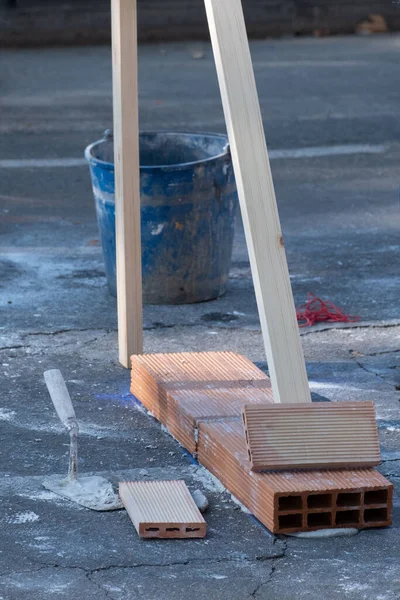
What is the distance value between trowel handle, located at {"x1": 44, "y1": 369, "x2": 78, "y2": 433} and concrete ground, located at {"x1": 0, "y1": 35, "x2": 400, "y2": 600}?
0.88ft

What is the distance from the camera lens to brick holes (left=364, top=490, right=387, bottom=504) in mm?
3764

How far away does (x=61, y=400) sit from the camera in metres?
4.27

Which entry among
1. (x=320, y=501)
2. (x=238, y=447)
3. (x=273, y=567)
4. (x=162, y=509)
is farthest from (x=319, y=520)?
(x=162, y=509)

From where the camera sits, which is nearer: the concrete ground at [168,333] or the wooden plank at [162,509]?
the concrete ground at [168,333]

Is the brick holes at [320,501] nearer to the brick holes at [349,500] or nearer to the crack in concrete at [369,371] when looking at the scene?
the brick holes at [349,500]

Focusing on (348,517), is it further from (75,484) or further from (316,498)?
(75,484)

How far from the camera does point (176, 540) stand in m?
3.71

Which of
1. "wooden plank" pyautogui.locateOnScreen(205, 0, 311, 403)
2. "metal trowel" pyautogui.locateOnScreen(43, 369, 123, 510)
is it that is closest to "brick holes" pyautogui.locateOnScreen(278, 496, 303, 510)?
"wooden plank" pyautogui.locateOnScreen(205, 0, 311, 403)

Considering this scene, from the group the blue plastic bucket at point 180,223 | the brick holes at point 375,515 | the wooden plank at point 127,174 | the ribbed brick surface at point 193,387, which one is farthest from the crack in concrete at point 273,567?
the blue plastic bucket at point 180,223

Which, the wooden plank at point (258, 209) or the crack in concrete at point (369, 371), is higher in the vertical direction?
the wooden plank at point (258, 209)

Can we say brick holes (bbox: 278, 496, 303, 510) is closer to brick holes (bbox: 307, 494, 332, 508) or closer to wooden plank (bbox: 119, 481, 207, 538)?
brick holes (bbox: 307, 494, 332, 508)

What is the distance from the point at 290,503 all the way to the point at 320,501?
0.34ft

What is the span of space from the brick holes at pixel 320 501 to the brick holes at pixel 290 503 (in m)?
0.04

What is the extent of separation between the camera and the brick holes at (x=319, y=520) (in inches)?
148
